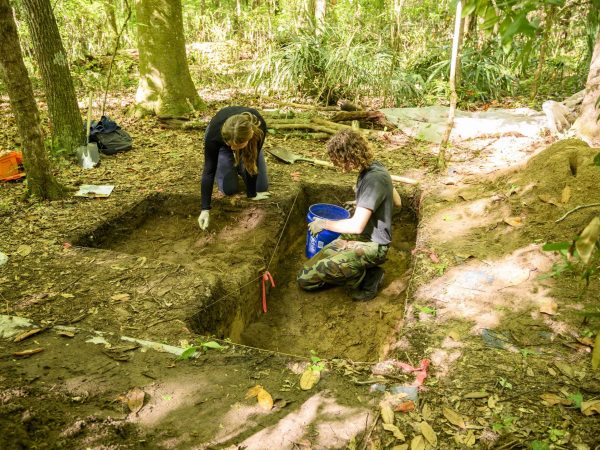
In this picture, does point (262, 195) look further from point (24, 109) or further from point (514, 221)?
point (514, 221)

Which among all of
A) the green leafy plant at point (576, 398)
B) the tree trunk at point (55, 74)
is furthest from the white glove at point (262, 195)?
the green leafy plant at point (576, 398)

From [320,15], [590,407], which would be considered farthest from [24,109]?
[320,15]

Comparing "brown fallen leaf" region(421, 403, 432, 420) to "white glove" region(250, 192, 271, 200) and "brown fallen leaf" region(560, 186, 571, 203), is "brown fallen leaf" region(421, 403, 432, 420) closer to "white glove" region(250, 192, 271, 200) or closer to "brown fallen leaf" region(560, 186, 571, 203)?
"brown fallen leaf" region(560, 186, 571, 203)

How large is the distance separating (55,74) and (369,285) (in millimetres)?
4351

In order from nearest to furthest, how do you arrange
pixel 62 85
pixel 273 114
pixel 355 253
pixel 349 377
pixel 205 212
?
1. pixel 349 377
2. pixel 355 253
3. pixel 205 212
4. pixel 62 85
5. pixel 273 114

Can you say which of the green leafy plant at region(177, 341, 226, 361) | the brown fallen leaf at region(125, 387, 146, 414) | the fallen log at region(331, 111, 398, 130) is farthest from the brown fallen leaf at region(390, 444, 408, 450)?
the fallen log at region(331, 111, 398, 130)

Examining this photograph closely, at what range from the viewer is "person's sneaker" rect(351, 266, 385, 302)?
376 centimetres

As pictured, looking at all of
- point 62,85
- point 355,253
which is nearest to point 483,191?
point 355,253

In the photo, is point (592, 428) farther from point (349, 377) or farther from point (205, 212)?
point (205, 212)

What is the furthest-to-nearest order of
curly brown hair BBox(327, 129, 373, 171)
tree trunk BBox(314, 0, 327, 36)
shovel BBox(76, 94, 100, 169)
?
tree trunk BBox(314, 0, 327, 36) < shovel BBox(76, 94, 100, 169) < curly brown hair BBox(327, 129, 373, 171)

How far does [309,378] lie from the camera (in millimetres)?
2258

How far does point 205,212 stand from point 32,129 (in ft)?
5.46

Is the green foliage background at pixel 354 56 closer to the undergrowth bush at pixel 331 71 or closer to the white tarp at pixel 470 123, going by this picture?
the undergrowth bush at pixel 331 71

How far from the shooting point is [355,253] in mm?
3574
